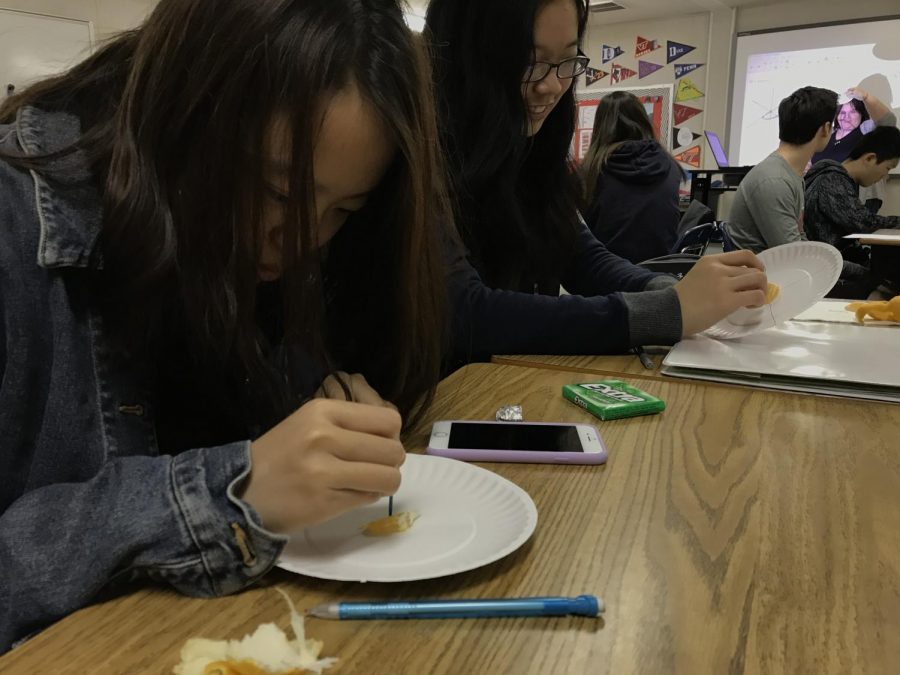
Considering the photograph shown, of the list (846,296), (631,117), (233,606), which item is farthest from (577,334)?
(846,296)

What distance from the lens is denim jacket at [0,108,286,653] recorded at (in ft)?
1.39

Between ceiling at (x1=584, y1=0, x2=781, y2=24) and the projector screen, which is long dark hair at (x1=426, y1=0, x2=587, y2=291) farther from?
the projector screen

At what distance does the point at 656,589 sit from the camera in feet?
1.42

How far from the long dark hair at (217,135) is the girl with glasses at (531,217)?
1.49 feet

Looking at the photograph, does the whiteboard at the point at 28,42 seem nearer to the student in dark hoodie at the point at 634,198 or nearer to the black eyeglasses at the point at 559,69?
the student in dark hoodie at the point at 634,198

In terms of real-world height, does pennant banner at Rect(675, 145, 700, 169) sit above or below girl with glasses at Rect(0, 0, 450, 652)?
above

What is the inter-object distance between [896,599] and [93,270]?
1.94ft

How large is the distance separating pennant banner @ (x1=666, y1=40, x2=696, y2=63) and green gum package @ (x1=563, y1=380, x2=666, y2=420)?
5838 mm

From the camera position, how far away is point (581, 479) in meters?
0.60

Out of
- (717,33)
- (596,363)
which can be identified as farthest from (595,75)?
(596,363)

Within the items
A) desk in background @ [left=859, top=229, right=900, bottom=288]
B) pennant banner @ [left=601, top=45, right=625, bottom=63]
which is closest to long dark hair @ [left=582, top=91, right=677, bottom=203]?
desk in background @ [left=859, top=229, right=900, bottom=288]

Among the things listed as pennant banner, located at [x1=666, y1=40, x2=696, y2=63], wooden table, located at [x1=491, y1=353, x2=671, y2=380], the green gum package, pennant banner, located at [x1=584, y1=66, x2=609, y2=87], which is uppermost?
pennant banner, located at [x1=666, y1=40, x2=696, y2=63]

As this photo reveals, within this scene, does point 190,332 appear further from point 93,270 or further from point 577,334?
point 577,334

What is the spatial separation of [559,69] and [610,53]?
558cm
